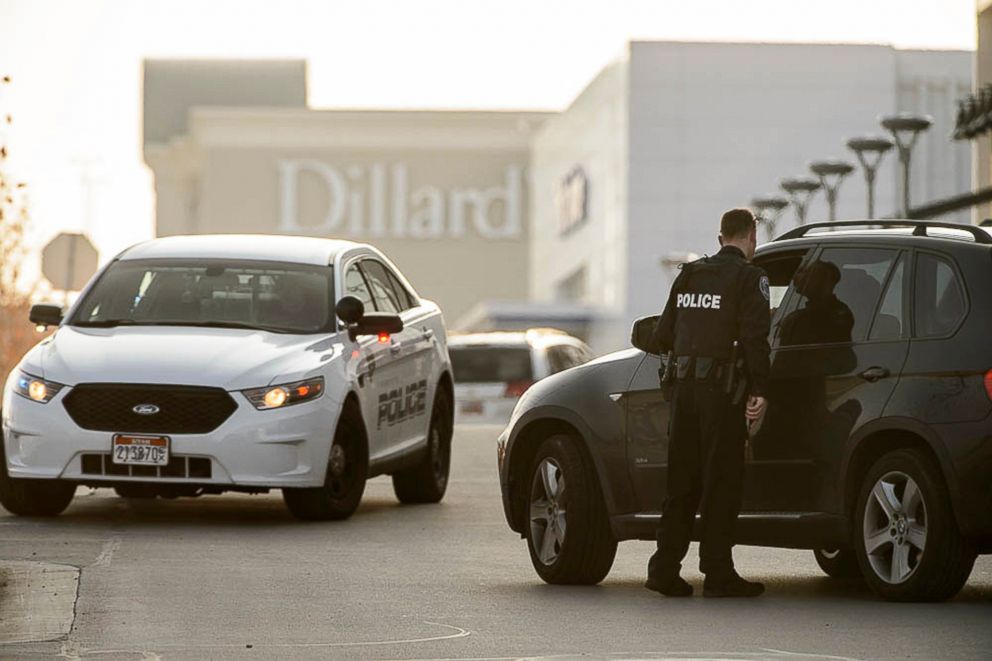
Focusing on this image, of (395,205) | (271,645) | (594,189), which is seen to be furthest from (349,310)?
(395,205)

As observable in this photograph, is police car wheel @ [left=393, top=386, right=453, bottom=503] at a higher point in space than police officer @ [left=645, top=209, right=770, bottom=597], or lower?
lower

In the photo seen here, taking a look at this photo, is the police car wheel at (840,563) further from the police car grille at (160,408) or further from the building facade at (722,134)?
the building facade at (722,134)

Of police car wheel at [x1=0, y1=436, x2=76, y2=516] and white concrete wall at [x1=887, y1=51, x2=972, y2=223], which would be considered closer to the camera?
police car wheel at [x1=0, y1=436, x2=76, y2=516]

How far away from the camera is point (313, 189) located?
424 ft

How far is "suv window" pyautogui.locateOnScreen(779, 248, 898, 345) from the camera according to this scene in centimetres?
1149

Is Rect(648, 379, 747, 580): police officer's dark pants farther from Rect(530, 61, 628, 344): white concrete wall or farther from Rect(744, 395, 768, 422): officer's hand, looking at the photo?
Rect(530, 61, 628, 344): white concrete wall

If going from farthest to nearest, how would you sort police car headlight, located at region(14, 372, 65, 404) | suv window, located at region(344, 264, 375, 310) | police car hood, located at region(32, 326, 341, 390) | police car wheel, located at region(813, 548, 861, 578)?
suv window, located at region(344, 264, 375, 310)
police car headlight, located at region(14, 372, 65, 404)
police car hood, located at region(32, 326, 341, 390)
police car wheel, located at region(813, 548, 861, 578)

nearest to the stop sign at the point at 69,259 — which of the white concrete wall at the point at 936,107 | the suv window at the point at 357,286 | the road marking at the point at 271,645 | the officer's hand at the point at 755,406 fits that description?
the suv window at the point at 357,286

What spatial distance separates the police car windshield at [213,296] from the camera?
16.3m

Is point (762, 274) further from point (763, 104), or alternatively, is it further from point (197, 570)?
point (763, 104)

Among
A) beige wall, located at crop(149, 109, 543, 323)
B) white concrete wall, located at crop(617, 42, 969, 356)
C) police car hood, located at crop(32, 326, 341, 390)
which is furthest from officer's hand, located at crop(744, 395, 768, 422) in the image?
beige wall, located at crop(149, 109, 543, 323)

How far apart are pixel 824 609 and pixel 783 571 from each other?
211 centimetres

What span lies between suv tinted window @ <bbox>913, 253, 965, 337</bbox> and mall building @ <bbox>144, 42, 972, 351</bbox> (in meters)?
64.1

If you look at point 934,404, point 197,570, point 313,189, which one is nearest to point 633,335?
point 934,404
